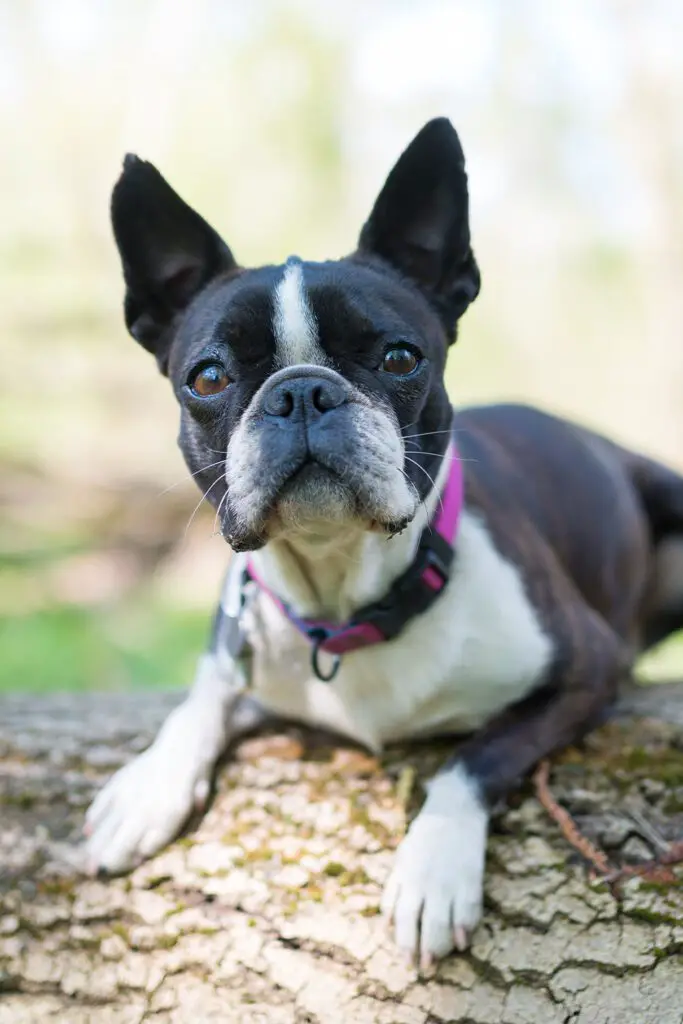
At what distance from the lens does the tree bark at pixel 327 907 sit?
2.30 meters

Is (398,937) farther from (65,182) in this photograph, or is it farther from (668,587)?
(65,182)

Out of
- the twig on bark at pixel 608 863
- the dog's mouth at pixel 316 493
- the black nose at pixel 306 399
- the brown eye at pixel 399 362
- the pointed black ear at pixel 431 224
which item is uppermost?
the pointed black ear at pixel 431 224

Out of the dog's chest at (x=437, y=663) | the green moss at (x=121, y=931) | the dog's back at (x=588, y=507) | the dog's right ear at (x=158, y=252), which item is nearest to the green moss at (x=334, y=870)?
the dog's chest at (x=437, y=663)

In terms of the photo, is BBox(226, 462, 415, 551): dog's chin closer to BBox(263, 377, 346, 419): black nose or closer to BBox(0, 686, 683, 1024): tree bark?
BBox(263, 377, 346, 419): black nose

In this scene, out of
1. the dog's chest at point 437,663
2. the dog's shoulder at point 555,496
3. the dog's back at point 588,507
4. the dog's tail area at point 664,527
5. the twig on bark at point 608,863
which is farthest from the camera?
the dog's tail area at point 664,527

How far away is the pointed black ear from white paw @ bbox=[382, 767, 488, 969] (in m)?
1.34

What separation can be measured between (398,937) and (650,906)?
1.91 ft

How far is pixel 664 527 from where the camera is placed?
13.8 ft

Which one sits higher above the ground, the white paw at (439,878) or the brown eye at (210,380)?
the brown eye at (210,380)

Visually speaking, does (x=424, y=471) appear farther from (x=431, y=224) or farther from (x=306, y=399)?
(x=431, y=224)

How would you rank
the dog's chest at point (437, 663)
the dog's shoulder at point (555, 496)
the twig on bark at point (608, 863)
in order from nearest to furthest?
the twig on bark at point (608, 863) < the dog's chest at point (437, 663) < the dog's shoulder at point (555, 496)

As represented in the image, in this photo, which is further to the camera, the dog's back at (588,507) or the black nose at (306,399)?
the dog's back at (588,507)

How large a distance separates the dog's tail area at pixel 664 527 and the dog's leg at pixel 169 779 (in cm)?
195

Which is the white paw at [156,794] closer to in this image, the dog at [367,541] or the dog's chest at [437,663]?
the dog at [367,541]
